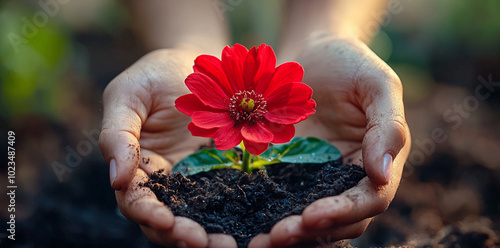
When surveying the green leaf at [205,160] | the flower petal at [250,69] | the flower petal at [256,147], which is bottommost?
the green leaf at [205,160]

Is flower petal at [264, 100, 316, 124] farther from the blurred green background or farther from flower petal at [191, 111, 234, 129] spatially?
the blurred green background

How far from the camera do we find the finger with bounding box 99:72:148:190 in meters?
1.41

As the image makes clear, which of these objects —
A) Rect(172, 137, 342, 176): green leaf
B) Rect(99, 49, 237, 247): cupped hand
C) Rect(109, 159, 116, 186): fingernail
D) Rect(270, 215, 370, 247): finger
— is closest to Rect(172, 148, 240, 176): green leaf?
Rect(172, 137, 342, 176): green leaf

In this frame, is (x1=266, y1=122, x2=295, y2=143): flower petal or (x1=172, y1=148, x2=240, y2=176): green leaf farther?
(x1=172, y1=148, x2=240, y2=176): green leaf

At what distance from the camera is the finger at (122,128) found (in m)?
1.41

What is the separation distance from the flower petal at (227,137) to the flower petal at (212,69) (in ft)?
0.66

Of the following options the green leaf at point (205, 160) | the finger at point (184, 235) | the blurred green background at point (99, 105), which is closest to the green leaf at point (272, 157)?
the green leaf at point (205, 160)

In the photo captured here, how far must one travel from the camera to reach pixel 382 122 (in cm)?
150

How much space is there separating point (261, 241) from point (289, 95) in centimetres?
60

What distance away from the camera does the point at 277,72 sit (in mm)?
1637

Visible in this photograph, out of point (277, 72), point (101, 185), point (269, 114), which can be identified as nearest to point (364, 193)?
point (269, 114)

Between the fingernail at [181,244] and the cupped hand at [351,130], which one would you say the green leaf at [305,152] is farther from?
the fingernail at [181,244]

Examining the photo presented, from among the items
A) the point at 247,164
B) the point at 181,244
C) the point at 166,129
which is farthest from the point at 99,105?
the point at 181,244

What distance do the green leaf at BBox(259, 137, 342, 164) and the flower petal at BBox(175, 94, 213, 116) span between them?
1.27 feet
